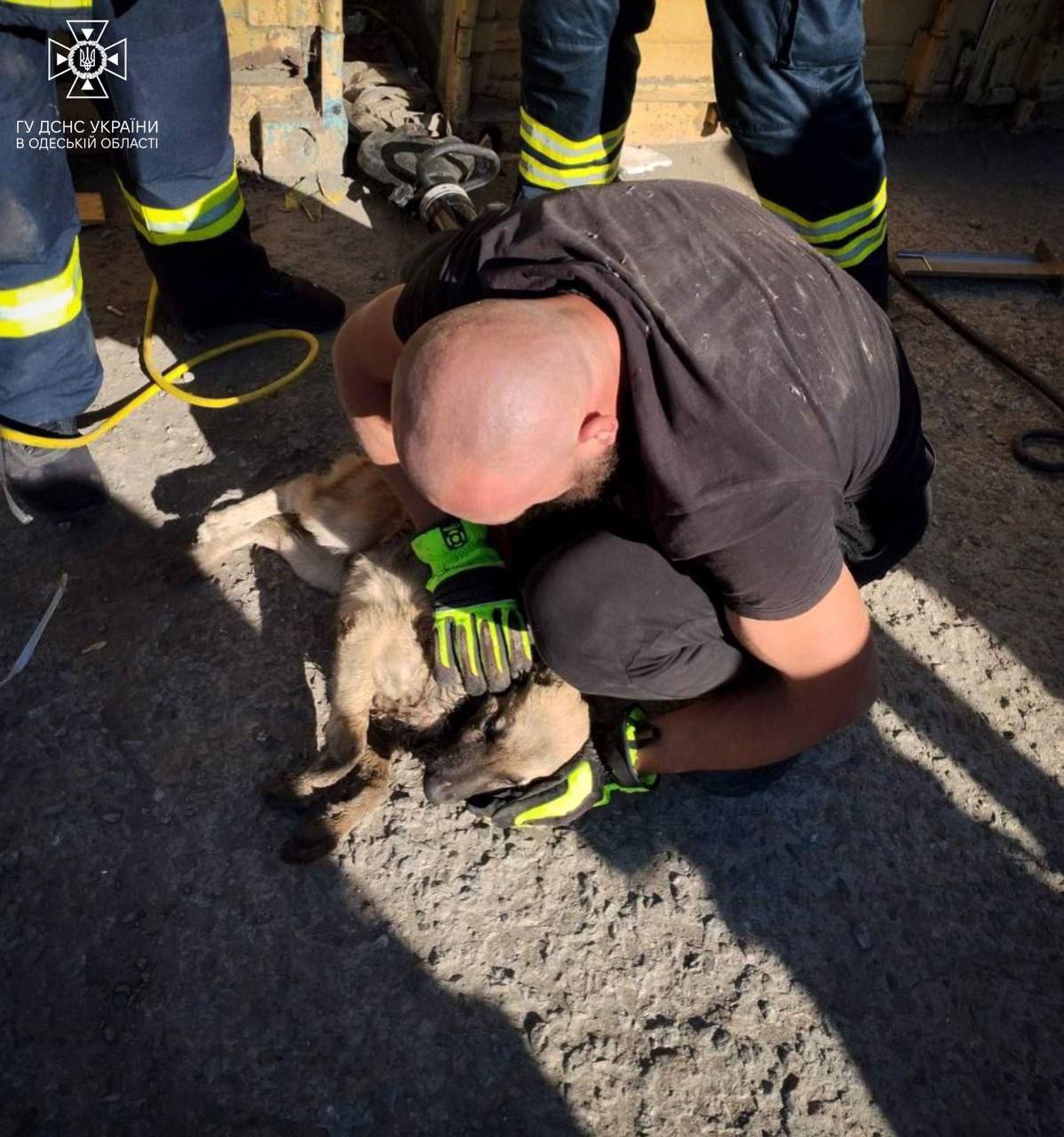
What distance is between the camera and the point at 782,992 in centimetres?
231

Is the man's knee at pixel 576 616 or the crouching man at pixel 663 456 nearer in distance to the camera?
the crouching man at pixel 663 456

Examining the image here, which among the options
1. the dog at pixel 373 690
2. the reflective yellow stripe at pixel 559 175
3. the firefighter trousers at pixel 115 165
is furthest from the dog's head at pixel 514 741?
the reflective yellow stripe at pixel 559 175

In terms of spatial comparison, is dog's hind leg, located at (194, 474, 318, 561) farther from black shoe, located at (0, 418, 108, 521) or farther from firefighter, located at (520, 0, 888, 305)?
firefighter, located at (520, 0, 888, 305)

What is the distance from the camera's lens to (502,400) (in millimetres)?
1702

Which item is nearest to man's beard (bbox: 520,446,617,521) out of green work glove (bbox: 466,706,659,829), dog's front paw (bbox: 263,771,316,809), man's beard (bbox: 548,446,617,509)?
man's beard (bbox: 548,446,617,509)

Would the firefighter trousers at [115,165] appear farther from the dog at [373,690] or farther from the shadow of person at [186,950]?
the shadow of person at [186,950]

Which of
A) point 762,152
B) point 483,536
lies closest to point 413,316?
point 483,536

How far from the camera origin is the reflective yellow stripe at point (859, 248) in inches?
130

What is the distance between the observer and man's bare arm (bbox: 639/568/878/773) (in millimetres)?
1979

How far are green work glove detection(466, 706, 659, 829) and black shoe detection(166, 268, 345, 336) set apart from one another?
2082 millimetres

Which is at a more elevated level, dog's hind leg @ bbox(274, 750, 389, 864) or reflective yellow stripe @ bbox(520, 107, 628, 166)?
reflective yellow stripe @ bbox(520, 107, 628, 166)

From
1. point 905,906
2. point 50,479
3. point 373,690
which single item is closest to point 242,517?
point 50,479

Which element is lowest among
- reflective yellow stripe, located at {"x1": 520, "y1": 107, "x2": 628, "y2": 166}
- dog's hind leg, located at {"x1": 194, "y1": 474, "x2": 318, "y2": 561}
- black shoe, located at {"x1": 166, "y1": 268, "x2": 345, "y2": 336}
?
dog's hind leg, located at {"x1": 194, "y1": 474, "x2": 318, "y2": 561}

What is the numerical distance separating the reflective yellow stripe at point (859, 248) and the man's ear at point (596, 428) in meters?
→ 1.85
